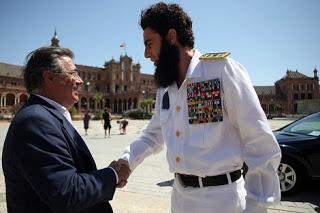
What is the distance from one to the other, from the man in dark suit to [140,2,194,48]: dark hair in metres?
0.68

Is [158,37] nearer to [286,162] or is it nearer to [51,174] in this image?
[51,174]

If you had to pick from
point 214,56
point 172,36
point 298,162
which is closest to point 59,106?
point 172,36

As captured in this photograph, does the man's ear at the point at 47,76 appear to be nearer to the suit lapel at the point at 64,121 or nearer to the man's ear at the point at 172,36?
the suit lapel at the point at 64,121

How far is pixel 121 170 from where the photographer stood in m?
2.34

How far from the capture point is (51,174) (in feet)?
5.55

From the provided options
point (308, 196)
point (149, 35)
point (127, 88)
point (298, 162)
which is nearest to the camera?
point (149, 35)

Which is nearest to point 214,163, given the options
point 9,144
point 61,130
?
point 61,130

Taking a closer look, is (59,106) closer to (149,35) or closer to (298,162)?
(149,35)

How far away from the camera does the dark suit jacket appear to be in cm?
170

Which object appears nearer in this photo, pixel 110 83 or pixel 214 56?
pixel 214 56

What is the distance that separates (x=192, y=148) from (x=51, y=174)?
3.09 ft

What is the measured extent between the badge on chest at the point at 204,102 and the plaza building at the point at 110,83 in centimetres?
8636

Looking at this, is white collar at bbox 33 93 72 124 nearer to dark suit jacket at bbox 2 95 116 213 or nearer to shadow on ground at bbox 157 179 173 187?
dark suit jacket at bbox 2 95 116 213

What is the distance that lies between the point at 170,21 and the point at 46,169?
4.54 feet
